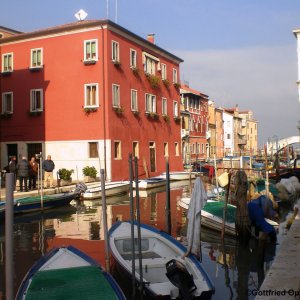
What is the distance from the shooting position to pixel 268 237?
10.8 metres

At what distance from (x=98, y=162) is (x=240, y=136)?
55.3 meters

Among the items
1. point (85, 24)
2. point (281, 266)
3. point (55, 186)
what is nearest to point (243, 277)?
point (281, 266)

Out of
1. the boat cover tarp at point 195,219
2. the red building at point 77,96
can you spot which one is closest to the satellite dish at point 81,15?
the red building at point 77,96

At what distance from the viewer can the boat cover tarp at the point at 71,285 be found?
18.3ft

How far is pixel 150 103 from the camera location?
30438 millimetres

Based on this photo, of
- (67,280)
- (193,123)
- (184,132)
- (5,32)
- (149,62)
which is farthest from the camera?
(193,123)

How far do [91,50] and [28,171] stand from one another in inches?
370

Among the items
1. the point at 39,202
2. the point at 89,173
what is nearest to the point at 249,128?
the point at 89,173

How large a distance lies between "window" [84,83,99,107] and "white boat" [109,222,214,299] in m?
17.1

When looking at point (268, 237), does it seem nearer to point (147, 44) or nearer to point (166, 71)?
point (147, 44)

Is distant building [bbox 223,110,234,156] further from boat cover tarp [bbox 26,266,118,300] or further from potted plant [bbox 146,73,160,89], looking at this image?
boat cover tarp [bbox 26,266,118,300]

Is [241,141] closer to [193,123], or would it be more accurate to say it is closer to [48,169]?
[193,123]

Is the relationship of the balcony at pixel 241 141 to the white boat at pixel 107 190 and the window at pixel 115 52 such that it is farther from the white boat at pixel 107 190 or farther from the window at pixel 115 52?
the white boat at pixel 107 190

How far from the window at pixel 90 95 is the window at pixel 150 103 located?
5.11 meters
